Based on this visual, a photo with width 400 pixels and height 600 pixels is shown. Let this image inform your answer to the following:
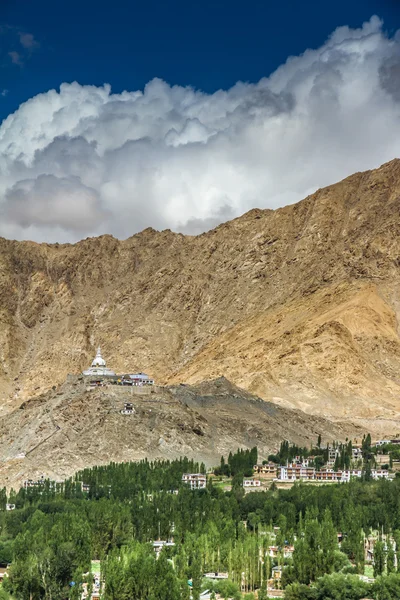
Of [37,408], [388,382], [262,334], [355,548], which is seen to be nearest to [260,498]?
[355,548]

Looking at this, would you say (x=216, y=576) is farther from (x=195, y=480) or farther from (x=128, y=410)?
(x=128, y=410)

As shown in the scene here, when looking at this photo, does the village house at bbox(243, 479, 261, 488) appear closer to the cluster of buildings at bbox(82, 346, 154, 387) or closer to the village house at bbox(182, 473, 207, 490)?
the village house at bbox(182, 473, 207, 490)

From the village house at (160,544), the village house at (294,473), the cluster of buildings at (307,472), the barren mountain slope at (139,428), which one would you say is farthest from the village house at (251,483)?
the village house at (160,544)

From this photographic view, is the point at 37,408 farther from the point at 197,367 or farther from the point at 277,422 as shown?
the point at 197,367

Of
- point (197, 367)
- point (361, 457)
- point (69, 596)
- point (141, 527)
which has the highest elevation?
point (197, 367)

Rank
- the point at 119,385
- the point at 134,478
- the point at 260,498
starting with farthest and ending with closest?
the point at 119,385
the point at 134,478
the point at 260,498

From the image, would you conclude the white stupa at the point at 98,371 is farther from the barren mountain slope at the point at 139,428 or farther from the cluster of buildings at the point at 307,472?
the cluster of buildings at the point at 307,472
